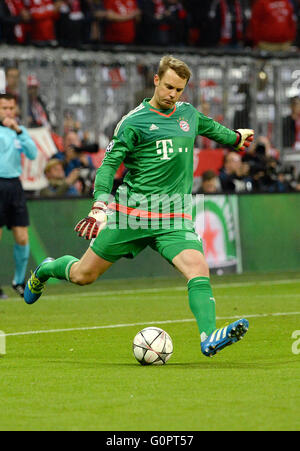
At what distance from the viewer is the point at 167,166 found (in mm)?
9406

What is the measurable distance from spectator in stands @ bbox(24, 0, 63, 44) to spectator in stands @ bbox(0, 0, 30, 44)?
12 centimetres

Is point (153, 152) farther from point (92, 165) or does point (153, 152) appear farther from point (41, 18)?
point (41, 18)

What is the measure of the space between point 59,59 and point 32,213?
2.82 metres

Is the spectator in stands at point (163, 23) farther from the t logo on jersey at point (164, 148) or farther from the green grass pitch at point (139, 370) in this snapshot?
the t logo on jersey at point (164, 148)

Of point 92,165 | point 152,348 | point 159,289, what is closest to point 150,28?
point 92,165

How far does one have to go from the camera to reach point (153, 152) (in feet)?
31.0

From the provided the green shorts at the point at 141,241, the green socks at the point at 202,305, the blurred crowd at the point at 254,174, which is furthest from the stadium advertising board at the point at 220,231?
the green socks at the point at 202,305

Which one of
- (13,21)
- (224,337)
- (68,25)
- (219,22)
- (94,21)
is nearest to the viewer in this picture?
(224,337)

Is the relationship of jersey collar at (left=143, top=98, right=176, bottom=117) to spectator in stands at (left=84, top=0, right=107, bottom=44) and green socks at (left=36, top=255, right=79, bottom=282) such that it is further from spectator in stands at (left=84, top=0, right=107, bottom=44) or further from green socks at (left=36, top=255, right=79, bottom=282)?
spectator in stands at (left=84, top=0, right=107, bottom=44)

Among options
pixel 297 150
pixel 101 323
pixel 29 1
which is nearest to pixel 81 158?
pixel 29 1

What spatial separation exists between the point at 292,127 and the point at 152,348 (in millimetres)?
13166

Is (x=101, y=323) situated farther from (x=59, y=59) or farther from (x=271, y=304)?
(x=59, y=59)

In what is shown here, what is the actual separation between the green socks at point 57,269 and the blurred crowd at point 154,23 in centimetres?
880

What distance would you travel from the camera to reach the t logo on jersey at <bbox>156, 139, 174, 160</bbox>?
941 cm
